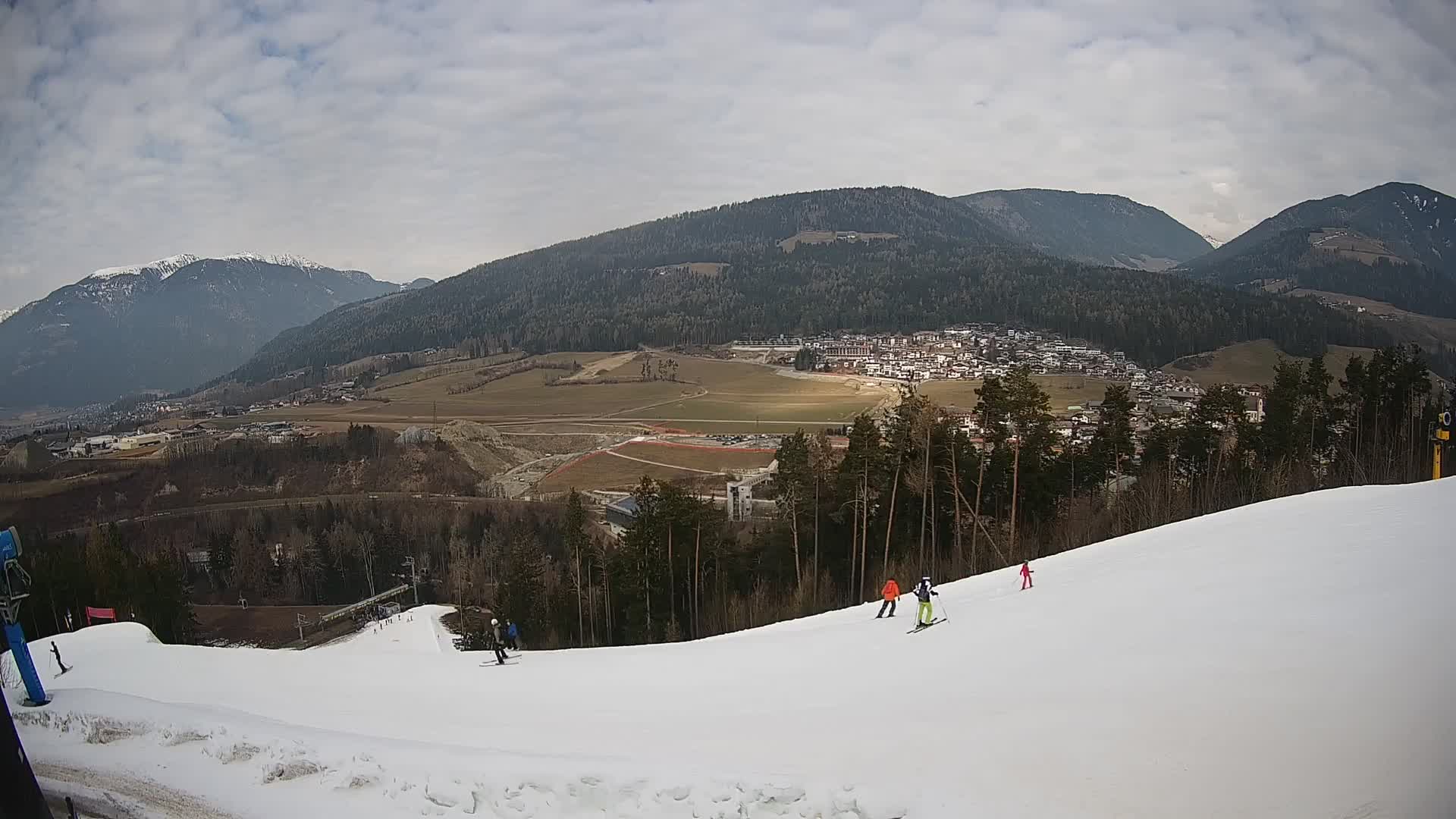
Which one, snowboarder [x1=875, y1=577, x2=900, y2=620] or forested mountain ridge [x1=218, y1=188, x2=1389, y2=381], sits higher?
forested mountain ridge [x1=218, y1=188, x2=1389, y2=381]

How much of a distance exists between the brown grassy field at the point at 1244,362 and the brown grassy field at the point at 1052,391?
1226 cm

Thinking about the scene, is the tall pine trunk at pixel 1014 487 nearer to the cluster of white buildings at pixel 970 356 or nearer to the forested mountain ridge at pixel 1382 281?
the cluster of white buildings at pixel 970 356

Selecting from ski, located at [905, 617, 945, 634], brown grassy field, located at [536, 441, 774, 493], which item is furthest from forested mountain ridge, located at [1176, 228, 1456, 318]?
ski, located at [905, 617, 945, 634]

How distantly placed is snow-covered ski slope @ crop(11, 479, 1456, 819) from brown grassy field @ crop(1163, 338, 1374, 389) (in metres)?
82.1

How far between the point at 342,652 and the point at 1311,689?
15.0 metres

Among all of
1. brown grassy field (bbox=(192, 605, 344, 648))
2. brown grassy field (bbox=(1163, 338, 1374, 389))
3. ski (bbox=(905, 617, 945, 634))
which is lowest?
brown grassy field (bbox=(192, 605, 344, 648))

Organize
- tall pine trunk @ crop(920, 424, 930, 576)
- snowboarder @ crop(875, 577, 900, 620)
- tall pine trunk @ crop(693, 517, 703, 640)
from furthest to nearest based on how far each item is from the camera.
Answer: tall pine trunk @ crop(693, 517, 703, 640)
tall pine trunk @ crop(920, 424, 930, 576)
snowboarder @ crop(875, 577, 900, 620)

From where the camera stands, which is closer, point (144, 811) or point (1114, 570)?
point (144, 811)

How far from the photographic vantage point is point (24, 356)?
183250mm

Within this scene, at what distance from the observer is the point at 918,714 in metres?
8.05

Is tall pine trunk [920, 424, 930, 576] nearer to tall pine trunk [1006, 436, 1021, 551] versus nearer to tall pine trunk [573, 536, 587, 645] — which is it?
tall pine trunk [1006, 436, 1021, 551]

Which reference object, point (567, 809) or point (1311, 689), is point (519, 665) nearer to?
point (567, 809)

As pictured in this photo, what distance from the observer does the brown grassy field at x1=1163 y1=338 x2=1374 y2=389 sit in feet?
A: 275

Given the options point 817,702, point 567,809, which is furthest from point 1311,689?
point 567,809
